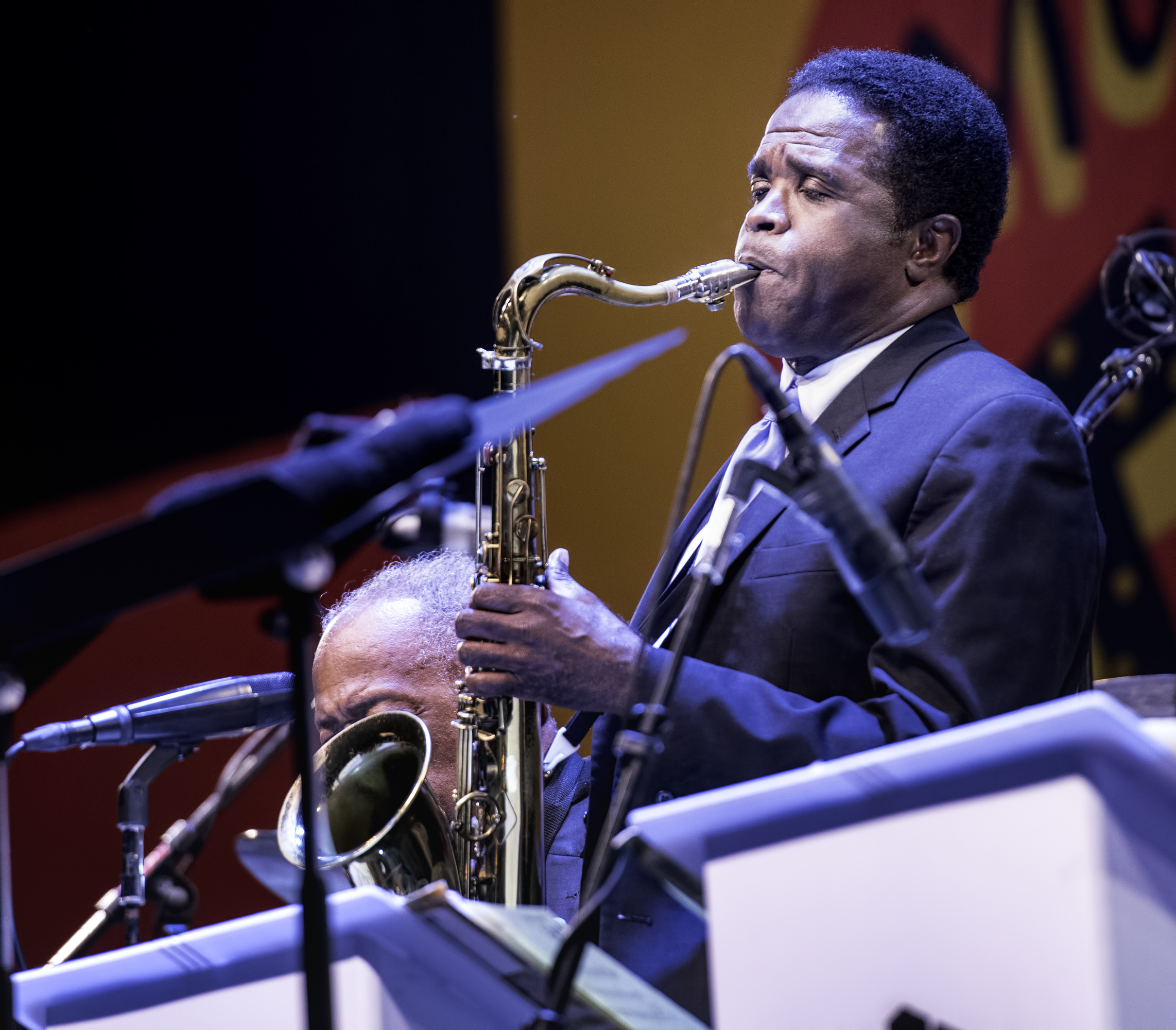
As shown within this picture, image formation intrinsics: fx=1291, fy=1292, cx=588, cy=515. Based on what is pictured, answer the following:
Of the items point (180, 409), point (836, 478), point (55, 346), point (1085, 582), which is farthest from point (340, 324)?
point (836, 478)

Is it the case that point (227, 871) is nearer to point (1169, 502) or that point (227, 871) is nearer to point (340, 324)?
point (340, 324)

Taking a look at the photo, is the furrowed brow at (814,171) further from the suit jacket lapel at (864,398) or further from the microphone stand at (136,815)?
the microphone stand at (136,815)

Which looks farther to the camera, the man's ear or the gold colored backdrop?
the gold colored backdrop

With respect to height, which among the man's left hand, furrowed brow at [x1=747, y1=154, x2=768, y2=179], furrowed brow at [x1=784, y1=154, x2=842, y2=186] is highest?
furrowed brow at [x1=747, y1=154, x2=768, y2=179]

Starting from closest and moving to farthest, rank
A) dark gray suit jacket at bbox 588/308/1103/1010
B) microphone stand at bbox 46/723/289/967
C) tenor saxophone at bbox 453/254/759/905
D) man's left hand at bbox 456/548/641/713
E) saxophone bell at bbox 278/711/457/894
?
1. dark gray suit jacket at bbox 588/308/1103/1010
2. man's left hand at bbox 456/548/641/713
3. saxophone bell at bbox 278/711/457/894
4. tenor saxophone at bbox 453/254/759/905
5. microphone stand at bbox 46/723/289/967

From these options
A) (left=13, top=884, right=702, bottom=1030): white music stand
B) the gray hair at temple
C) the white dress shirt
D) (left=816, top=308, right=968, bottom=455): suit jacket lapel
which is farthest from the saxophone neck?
(left=13, top=884, right=702, bottom=1030): white music stand

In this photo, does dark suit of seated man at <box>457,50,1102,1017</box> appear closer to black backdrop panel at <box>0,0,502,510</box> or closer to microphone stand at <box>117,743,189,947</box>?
microphone stand at <box>117,743,189,947</box>

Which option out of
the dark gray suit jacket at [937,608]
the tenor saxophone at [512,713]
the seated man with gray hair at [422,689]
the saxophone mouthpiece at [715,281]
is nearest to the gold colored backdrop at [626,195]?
the seated man with gray hair at [422,689]

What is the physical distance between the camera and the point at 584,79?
3799 mm

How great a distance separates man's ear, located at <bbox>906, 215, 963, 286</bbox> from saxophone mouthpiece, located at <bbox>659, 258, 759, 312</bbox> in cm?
28

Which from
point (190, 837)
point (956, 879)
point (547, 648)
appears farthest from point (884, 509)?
point (190, 837)

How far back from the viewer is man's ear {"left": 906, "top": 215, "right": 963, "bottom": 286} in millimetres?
2270

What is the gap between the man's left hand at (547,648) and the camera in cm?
185

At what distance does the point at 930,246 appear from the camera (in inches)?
90.1
